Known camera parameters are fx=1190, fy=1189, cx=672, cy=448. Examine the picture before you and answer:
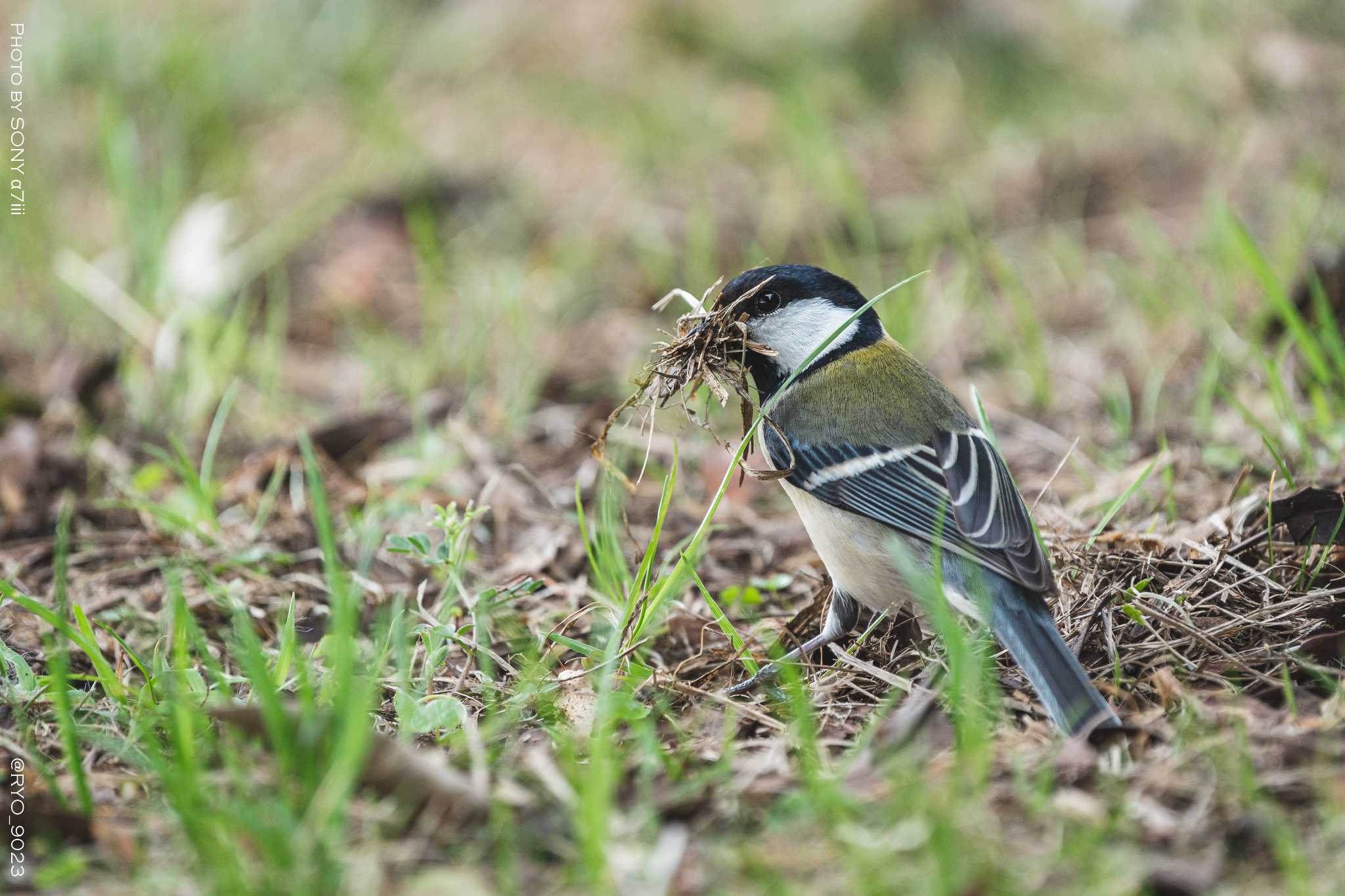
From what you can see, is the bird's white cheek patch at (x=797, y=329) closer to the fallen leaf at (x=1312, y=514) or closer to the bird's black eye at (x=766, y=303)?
the bird's black eye at (x=766, y=303)

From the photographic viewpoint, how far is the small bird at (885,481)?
2324mm

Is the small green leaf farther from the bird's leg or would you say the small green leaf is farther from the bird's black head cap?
the bird's black head cap

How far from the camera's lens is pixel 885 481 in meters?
2.66

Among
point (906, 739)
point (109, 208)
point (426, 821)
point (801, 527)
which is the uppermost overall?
point (109, 208)

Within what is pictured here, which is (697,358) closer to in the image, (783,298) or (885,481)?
(783,298)

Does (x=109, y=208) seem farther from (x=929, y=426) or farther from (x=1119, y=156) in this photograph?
(x=1119, y=156)

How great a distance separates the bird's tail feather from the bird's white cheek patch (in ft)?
2.94

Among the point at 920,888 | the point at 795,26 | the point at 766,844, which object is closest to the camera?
the point at 920,888

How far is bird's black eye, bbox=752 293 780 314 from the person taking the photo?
9.74ft

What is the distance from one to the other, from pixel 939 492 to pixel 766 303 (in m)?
0.70

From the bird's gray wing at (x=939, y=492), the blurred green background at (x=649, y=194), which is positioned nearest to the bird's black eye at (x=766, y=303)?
the bird's gray wing at (x=939, y=492)

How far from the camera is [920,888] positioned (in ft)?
5.14

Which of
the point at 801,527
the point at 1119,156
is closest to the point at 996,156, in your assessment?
the point at 1119,156

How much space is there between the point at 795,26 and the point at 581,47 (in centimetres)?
136
